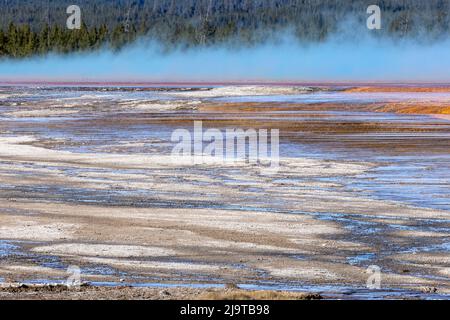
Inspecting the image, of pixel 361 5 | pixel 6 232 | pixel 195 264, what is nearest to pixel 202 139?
pixel 6 232

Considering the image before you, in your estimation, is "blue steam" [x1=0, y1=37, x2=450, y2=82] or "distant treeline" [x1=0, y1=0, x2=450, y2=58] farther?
"distant treeline" [x1=0, y1=0, x2=450, y2=58]

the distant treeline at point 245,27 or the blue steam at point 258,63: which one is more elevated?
the distant treeline at point 245,27

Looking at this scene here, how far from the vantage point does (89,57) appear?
148 m

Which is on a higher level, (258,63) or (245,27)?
(245,27)

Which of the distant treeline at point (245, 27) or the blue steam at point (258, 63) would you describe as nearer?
the blue steam at point (258, 63)

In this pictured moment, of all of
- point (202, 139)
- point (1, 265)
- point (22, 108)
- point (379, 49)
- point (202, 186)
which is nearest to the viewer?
point (1, 265)

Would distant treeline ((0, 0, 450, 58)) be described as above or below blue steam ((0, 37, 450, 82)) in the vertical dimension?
above

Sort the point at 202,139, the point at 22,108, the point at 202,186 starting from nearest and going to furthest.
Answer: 1. the point at 202,186
2. the point at 202,139
3. the point at 22,108

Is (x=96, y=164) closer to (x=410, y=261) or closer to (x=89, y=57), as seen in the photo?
(x=410, y=261)

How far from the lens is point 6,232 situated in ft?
54.2

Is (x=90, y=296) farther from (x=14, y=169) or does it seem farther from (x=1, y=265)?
(x=14, y=169)

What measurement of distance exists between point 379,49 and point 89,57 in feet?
120

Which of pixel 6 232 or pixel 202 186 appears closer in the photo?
pixel 6 232

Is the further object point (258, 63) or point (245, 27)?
point (245, 27)
